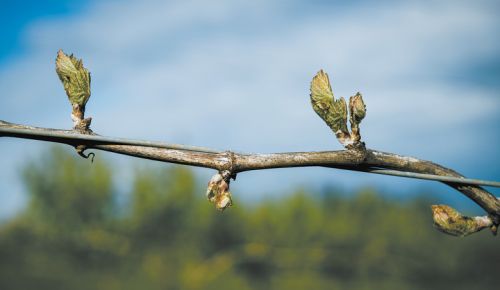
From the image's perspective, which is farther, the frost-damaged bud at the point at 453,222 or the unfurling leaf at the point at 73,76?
the frost-damaged bud at the point at 453,222

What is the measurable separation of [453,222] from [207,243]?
519 inches

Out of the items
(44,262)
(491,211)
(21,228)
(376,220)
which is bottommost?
(44,262)

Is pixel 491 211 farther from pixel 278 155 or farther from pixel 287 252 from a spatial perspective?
pixel 287 252

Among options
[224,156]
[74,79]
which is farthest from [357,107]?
[74,79]

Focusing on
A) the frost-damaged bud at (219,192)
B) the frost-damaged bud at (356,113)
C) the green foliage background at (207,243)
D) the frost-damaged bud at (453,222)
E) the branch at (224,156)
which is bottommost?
the green foliage background at (207,243)

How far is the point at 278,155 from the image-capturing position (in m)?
1.06

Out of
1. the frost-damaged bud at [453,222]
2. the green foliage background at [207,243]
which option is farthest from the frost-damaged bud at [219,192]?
the green foliage background at [207,243]

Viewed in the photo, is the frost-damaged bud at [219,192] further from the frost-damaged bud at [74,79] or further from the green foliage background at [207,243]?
the green foliage background at [207,243]

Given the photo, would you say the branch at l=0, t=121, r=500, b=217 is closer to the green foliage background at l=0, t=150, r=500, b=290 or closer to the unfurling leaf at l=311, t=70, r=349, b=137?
the unfurling leaf at l=311, t=70, r=349, b=137

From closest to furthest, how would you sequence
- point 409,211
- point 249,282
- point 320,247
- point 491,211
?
point 491,211
point 409,211
point 320,247
point 249,282

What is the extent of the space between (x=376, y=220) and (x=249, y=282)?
A: 164 inches

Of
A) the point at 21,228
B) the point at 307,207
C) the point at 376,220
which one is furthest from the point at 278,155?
the point at 21,228

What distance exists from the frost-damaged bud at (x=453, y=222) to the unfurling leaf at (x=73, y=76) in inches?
36.9

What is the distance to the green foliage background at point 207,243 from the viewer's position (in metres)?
12.8
